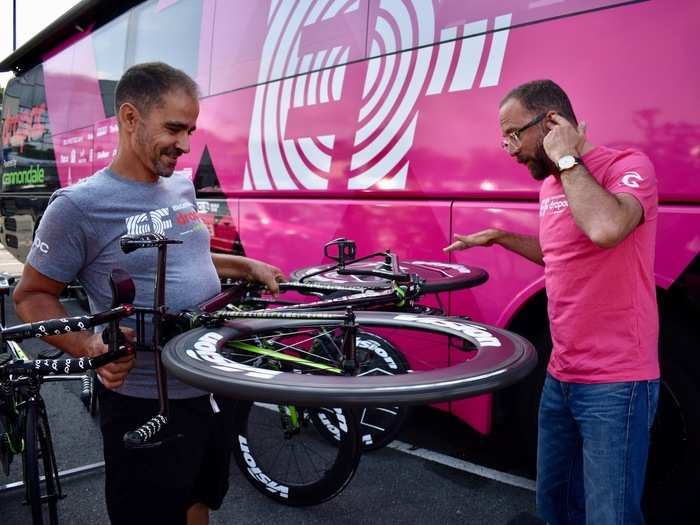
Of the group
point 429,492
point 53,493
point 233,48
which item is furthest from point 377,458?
point 233,48

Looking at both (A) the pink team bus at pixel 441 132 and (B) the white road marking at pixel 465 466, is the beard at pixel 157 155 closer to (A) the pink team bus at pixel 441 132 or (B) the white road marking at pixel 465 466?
(A) the pink team bus at pixel 441 132

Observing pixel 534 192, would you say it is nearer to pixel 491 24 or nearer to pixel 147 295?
pixel 491 24

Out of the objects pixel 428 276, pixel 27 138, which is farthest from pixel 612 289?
pixel 27 138

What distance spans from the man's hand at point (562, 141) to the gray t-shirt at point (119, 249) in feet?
3.76

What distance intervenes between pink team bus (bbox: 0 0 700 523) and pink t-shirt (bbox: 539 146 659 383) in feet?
2.28

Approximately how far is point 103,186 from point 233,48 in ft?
10.8

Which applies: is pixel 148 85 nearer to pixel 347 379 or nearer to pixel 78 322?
pixel 78 322

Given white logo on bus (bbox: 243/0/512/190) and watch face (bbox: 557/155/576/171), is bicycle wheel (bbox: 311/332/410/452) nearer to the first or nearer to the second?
white logo on bus (bbox: 243/0/512/190)

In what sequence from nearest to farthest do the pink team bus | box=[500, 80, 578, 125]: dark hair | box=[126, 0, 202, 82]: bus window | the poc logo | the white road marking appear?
the poc logo < box=[500, 80, 578, 125]: dark hair < the pink team bus < the white road marking < box=[126, 0, 202, 82]: bus window

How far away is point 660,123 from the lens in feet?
7.92

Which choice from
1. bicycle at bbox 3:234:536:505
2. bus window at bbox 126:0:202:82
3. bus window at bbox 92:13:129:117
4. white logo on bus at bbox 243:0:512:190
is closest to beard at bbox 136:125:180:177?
bicycle at bbox 3:234:536:505

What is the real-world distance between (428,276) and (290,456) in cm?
131

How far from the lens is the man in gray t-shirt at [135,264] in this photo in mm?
1604

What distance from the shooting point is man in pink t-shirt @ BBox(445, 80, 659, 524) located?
1735 millimetres
